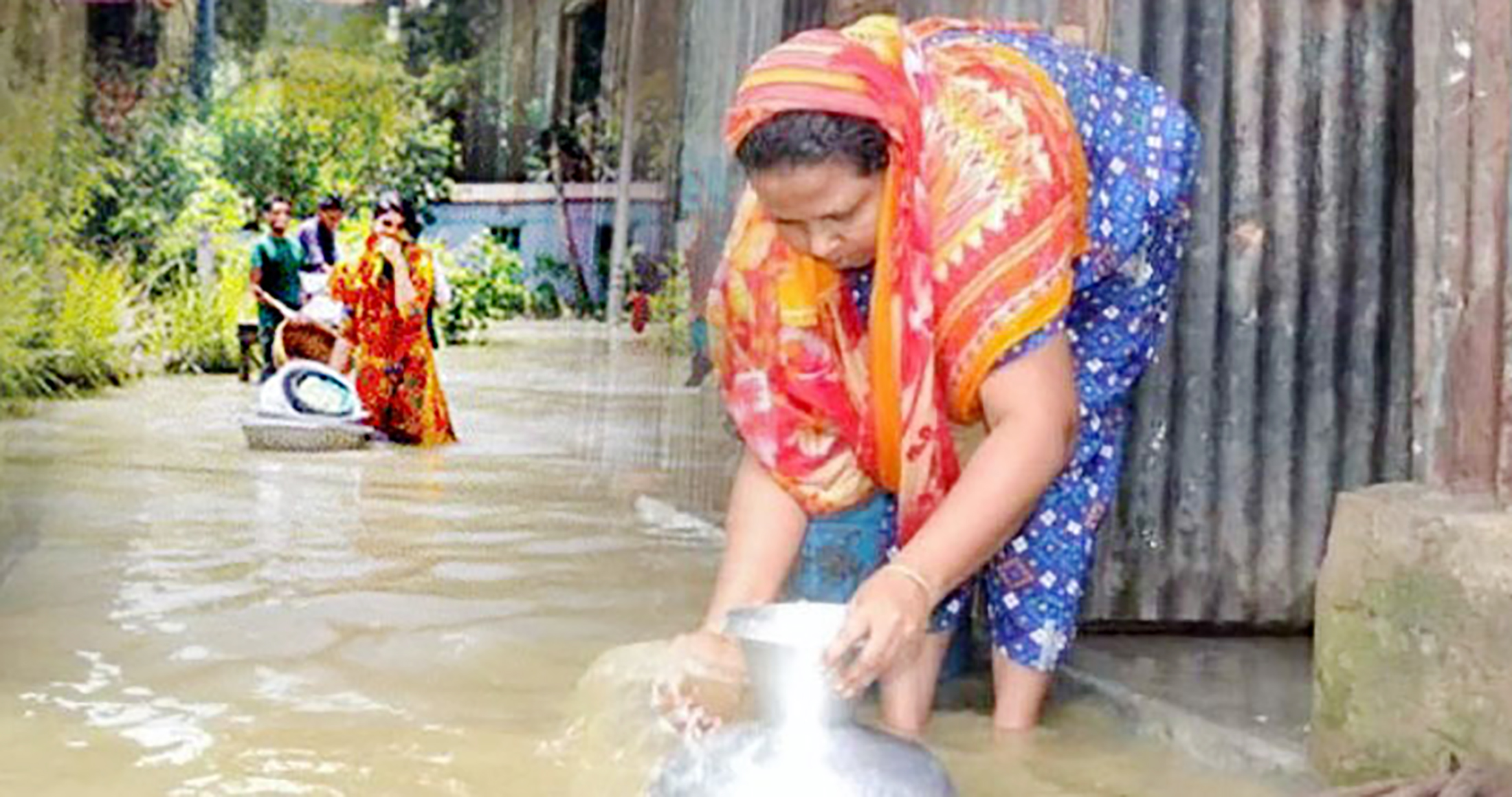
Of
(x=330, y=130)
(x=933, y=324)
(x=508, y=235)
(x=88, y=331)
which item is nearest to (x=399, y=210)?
(x=88, y=331)

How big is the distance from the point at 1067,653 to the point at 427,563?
2542mm

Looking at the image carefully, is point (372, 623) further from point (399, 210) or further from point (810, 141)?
point (399, 210)

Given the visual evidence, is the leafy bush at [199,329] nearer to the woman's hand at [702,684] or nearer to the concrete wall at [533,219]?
the concrete wall at [533,219]

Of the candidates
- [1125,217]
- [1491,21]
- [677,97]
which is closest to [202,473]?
[677,97]

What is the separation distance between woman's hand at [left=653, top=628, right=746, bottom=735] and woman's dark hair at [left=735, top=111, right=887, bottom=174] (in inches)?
27.1

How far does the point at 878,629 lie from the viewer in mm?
2578

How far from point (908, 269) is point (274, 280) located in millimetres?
11456

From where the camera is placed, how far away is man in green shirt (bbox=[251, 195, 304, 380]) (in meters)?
13.7

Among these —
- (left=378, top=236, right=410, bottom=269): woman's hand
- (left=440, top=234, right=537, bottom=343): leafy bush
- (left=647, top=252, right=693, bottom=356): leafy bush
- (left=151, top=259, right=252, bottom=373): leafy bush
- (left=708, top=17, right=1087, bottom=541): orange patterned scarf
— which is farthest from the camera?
(left=440, top=234, right=537, bottom=343): leafy bush

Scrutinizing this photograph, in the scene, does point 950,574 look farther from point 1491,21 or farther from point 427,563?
point 427,563

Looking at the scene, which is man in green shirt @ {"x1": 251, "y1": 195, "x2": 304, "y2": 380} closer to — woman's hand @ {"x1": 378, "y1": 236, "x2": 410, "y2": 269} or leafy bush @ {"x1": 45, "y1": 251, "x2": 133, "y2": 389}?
leafy bush @ {"x1": 45, "y1": 251, "x2": 133, "y2": 389}

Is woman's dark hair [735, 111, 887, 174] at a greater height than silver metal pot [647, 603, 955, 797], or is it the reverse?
woman's dark hair [735, 111, 887, 174]

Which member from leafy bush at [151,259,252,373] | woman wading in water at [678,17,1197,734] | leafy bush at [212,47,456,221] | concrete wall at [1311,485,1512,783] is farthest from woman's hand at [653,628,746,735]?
leafy bush at [212,47,456,221]

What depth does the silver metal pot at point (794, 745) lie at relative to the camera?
96.2 inches
